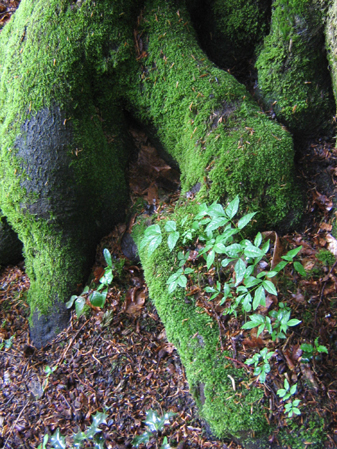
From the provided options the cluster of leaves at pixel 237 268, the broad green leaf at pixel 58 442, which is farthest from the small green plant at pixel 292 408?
the broad green leaf at pixel 58 442

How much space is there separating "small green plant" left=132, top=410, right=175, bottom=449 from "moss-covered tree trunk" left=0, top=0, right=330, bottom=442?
443 millimetres

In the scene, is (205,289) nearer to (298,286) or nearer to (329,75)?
(298,286)

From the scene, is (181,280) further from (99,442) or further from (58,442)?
(58,442)

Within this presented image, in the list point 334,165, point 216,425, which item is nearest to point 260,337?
point 216,425

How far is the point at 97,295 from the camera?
3049mm

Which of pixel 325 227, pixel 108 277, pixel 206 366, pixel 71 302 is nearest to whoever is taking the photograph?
pixel 206 366

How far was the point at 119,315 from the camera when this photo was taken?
3195 mm

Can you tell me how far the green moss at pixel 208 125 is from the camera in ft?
9.03

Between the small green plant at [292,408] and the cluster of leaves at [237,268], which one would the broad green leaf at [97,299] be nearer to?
the cluster of leaves at [237,268]

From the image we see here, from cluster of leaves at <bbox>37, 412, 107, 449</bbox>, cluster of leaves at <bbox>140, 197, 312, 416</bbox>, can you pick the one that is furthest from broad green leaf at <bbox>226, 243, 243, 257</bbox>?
cluster of leaves at <bbox>37, 412, 107, 449</bbox>

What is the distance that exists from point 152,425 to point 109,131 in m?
2.78

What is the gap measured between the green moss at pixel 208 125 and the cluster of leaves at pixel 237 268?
17.0 inches

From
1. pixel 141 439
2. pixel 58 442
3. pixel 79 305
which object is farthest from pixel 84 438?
pixel 79 305

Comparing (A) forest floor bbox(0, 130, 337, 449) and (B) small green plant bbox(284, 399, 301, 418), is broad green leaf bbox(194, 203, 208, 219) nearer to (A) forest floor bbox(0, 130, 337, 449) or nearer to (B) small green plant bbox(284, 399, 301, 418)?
(A) forest floor bbox(0, 130, 337, 449)
